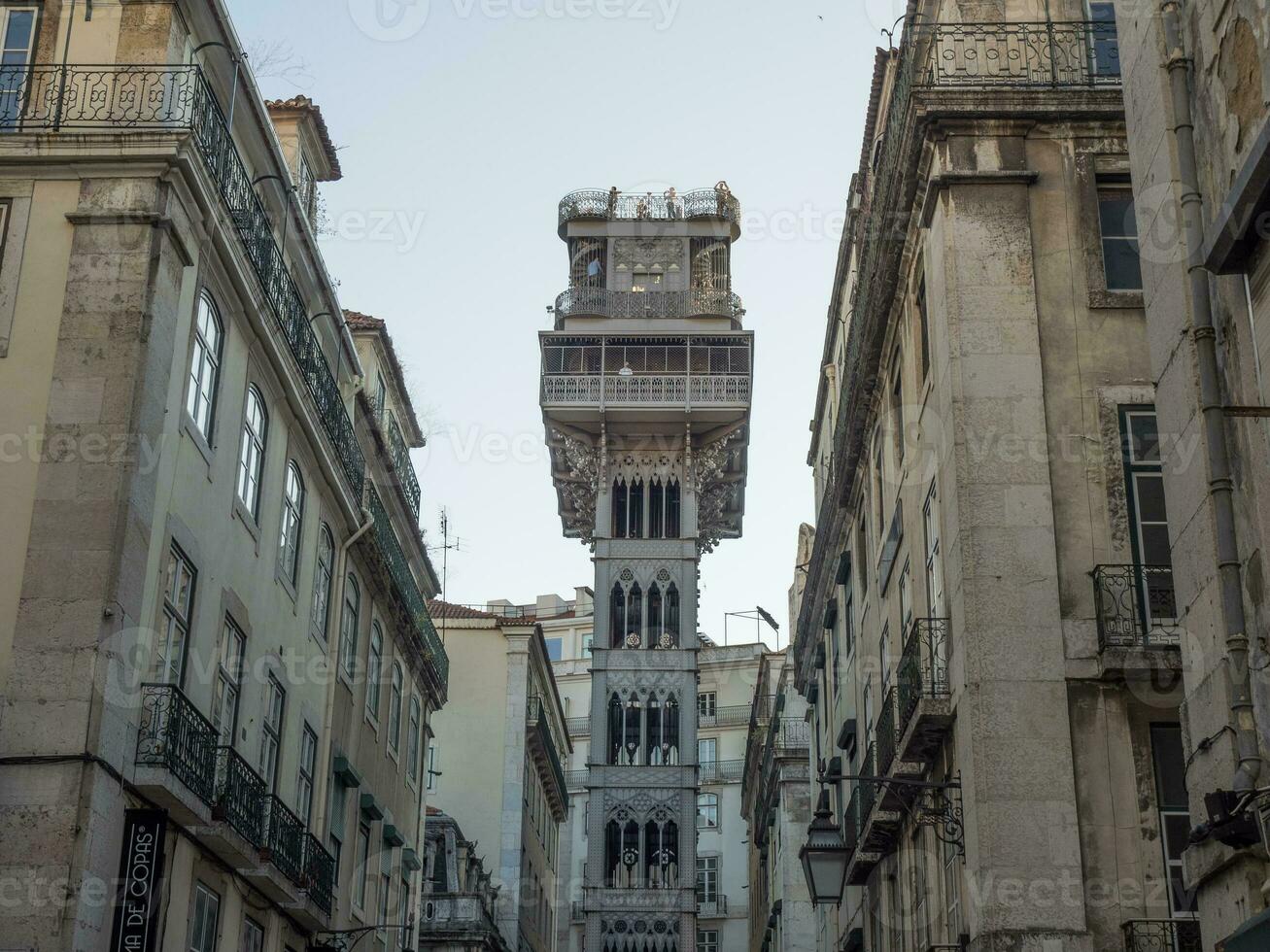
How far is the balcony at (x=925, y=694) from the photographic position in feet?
58.5

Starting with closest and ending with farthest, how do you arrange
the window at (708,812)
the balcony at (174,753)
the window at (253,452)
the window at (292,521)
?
the balcony at (174,753), the window at (253,452), the window at (292,521), the window at (708,812)

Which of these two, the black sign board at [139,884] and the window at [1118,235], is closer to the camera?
the black sign board at [139,884]

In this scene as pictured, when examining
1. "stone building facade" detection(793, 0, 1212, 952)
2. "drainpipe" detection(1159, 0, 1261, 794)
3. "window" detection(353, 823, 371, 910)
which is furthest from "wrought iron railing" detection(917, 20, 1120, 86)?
"window" detection(353, 823, 371, 910)

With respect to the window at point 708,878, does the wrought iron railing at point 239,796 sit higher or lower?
lower

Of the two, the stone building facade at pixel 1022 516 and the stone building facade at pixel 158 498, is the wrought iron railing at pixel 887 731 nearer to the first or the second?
the stone building facade at pixel 1022 516

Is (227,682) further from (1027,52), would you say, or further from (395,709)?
(1027,52)

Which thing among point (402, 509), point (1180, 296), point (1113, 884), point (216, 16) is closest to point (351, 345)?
point (402, 509)

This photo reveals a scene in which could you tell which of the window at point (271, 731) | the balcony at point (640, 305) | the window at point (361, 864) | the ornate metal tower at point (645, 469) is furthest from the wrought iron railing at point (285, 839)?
the balcony at point (640, 305)

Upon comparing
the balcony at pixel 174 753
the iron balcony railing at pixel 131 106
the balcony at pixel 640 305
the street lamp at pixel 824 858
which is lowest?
the street lamp at pixel 824 858

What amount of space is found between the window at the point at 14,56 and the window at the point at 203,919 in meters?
8.75

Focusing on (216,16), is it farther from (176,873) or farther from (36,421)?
(176,873)

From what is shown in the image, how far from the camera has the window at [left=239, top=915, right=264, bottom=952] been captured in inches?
856

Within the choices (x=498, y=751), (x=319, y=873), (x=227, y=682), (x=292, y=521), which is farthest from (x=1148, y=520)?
(x=498, y=751)

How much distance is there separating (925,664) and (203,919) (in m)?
8.70
